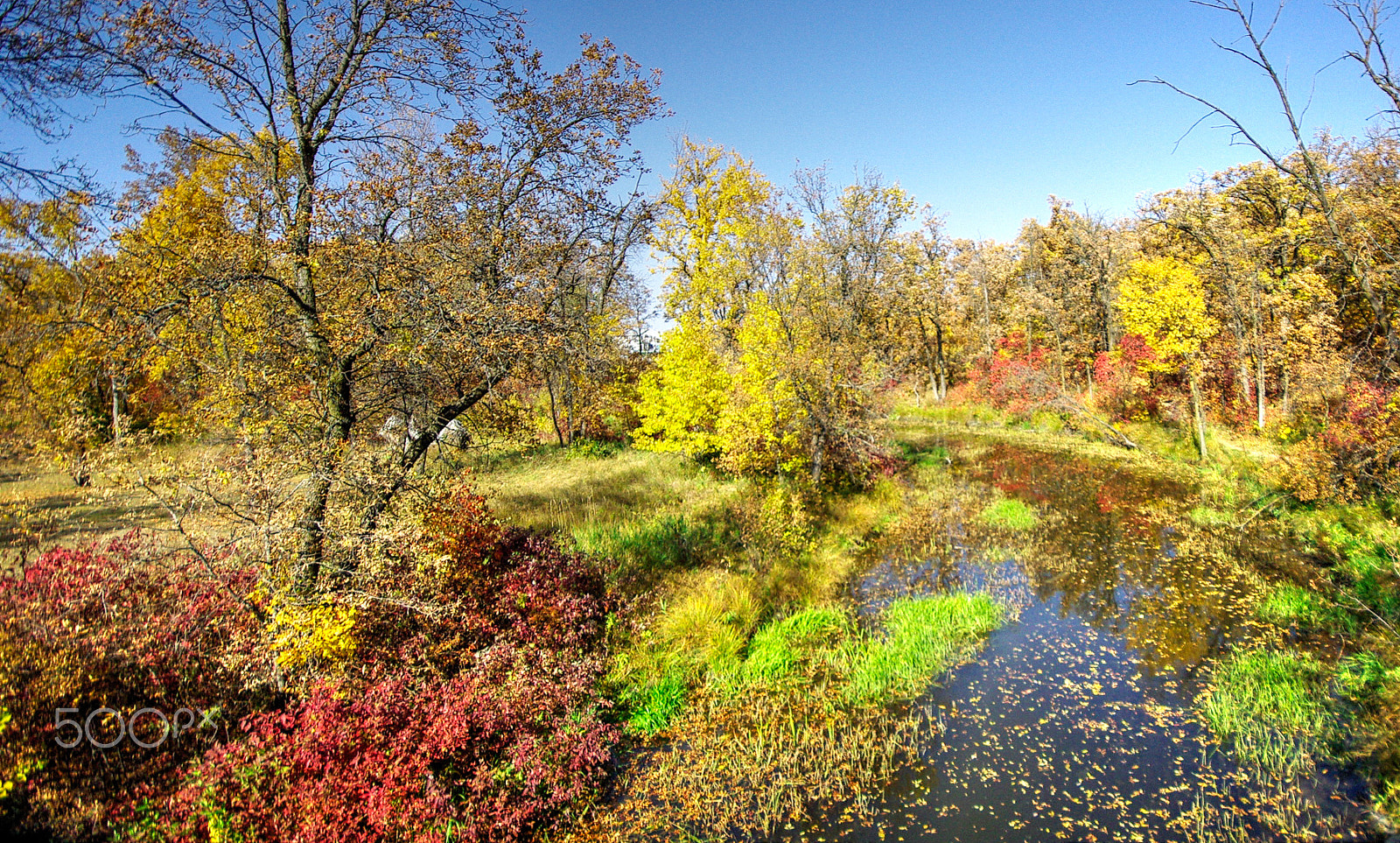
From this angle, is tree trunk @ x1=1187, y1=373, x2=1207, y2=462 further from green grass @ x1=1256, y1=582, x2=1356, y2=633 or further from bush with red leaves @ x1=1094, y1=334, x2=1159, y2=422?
green grass @ x1=1256, y1=582, x2=1356, y2=633

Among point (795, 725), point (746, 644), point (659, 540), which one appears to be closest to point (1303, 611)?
point (795, 725)

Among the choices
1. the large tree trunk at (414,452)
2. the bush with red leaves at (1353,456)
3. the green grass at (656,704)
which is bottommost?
the green grass at (656,704)

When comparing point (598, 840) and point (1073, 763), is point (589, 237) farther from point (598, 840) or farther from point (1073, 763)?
point (1073, 763)

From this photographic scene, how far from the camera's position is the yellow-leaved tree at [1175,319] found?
21.0 meters

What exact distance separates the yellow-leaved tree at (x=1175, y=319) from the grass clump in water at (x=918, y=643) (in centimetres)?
1559

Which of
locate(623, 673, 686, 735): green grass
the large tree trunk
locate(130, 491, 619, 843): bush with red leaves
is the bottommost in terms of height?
locate(623, 673, 686, 735): green grass

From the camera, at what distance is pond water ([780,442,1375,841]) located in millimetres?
5801

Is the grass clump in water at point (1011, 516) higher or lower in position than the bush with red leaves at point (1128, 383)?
lower

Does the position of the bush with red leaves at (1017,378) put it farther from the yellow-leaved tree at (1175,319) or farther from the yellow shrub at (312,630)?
the yellow shrub at (312,630)

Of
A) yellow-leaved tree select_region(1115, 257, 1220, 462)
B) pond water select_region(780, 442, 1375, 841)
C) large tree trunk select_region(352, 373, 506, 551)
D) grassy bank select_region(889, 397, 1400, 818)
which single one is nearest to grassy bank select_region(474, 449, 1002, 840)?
pond water select_region(780, 442, 1375, 841)

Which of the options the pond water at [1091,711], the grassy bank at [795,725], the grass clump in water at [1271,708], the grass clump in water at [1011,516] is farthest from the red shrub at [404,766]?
the grass clump in water at [1011,516]

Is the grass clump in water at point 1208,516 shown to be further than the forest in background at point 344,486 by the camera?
Yes

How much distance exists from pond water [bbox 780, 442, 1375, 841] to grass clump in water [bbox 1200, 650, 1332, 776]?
0.23 metres

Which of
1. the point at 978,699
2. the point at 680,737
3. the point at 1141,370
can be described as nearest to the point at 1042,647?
the point at 978,699
